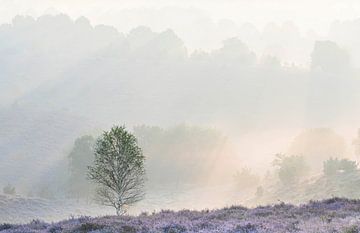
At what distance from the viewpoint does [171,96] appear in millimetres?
174000

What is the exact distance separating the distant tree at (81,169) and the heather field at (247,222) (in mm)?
58221

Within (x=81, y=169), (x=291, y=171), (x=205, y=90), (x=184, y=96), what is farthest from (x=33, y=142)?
(x=205, y=90)

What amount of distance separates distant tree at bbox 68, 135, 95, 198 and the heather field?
191 feet

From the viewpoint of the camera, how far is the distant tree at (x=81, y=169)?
8006cm

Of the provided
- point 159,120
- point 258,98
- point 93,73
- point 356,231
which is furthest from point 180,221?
point 93,73

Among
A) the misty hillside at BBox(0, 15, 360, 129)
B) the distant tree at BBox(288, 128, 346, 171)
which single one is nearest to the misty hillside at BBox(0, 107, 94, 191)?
the misty hillside at BBox(0, 15, 360, 129)

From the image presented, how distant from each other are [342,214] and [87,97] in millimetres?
161598

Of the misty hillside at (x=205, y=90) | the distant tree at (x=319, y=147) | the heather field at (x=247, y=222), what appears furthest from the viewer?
the misty hillside at (x=205, y=90)

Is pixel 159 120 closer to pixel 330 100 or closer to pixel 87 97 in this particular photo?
pixel 87 97

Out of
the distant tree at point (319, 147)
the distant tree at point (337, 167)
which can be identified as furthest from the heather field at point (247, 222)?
the distant tree at point (319, 147)

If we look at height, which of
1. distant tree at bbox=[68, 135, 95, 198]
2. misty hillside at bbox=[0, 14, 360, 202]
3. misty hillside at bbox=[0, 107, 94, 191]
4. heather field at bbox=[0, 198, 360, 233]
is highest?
misty hillside at bbox=[0, 14, 360, 202]

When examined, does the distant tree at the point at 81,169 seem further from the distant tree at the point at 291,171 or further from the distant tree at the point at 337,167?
the distant tree at the point at 337,167

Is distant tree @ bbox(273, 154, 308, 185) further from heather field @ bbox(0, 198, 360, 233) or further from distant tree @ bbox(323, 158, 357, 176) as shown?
heather field @ bbox(0, 198, 360, 233)

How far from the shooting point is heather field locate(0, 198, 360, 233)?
15625 millimetres
